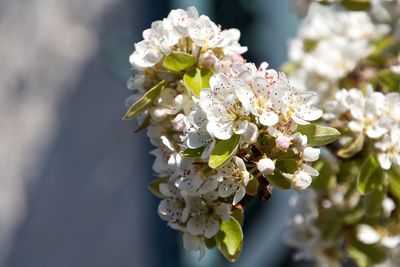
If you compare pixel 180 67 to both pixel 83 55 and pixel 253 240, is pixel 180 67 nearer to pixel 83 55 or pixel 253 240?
pixel 253 240

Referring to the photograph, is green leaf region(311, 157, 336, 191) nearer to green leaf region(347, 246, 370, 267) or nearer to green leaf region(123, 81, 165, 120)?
green leaf region(347, 246, 370, 267)

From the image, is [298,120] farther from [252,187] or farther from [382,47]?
[382,47]

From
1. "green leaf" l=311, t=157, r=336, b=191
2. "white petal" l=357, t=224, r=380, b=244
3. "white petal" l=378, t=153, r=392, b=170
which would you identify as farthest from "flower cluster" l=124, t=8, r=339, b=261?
"white petal" l=357, t=224, r=380, b=244

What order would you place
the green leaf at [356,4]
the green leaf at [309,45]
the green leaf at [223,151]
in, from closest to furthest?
the green leaf at [223,151], the green leaf at [356,4], the green leaf at [309,45]

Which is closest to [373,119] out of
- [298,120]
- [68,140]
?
[298,120]

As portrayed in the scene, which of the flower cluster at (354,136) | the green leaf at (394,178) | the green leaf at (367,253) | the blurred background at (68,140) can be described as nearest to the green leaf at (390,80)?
the flower cluster at (354,136)

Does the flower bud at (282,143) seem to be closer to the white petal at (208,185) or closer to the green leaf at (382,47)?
the white petal at (208,185)
